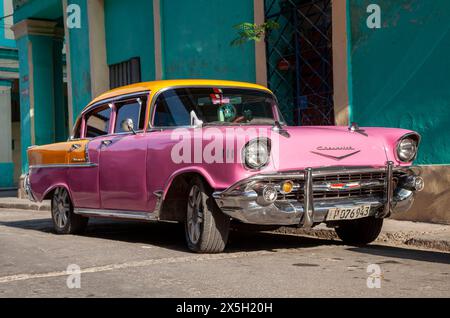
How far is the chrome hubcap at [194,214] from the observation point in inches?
240

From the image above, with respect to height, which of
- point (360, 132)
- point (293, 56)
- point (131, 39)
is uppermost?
point (131, 39)

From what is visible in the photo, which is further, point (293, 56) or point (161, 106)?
point (293, 56)

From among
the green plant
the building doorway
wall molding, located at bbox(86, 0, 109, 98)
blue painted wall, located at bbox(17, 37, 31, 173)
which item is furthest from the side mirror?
blue painted wall, located at bbox(17, 37, 31, 173)

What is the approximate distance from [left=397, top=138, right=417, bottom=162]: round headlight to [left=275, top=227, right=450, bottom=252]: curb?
1.04 m

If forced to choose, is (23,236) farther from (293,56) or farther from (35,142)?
(35,142)

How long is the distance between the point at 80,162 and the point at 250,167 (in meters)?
2.93

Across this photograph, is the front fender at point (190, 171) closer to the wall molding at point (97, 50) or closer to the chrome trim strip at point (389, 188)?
the chrome trim strip at point (389, 188)

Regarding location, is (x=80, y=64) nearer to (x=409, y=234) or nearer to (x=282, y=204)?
(x=409, y=234)

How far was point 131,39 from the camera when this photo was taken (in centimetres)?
1546

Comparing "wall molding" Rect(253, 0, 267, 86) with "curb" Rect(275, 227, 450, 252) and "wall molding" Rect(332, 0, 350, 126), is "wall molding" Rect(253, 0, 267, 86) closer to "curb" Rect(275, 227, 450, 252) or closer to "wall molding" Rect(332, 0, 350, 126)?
"wall molding" Rect(332, 0, 350, 126)

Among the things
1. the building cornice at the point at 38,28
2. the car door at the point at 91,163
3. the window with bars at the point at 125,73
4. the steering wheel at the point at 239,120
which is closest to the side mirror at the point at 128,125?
the car door at the point at 91,163

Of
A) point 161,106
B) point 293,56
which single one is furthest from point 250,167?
point 293,56

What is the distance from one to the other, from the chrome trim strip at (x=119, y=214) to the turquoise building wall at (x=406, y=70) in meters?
4.11

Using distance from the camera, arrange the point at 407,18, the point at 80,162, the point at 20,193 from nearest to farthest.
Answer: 1. the point at 80,162
2. the point at 407,18
3. the point at 20,193
